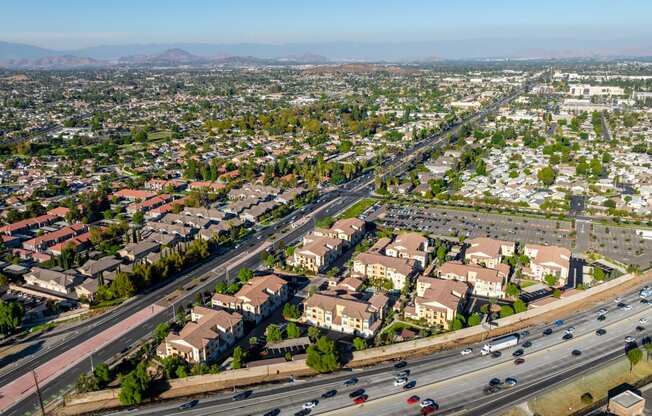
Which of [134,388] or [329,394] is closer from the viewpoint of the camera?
[134,388]

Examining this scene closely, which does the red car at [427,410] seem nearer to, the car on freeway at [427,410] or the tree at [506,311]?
the car on freeway at [427,410]

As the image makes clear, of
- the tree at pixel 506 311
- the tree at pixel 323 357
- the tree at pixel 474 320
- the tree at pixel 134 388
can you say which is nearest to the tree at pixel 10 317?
the tree at pixel 134 388

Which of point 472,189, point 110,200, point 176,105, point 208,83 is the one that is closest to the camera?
point 110,200

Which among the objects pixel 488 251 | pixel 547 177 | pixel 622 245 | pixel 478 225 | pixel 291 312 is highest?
pixel 547 177

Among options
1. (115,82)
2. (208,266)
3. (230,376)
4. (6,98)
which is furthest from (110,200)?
(115,82)

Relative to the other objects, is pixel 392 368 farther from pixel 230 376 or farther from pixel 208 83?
pixel 208 83

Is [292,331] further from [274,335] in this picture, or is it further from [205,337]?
[205,337]

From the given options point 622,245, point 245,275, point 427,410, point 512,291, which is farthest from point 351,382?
point 622,245
